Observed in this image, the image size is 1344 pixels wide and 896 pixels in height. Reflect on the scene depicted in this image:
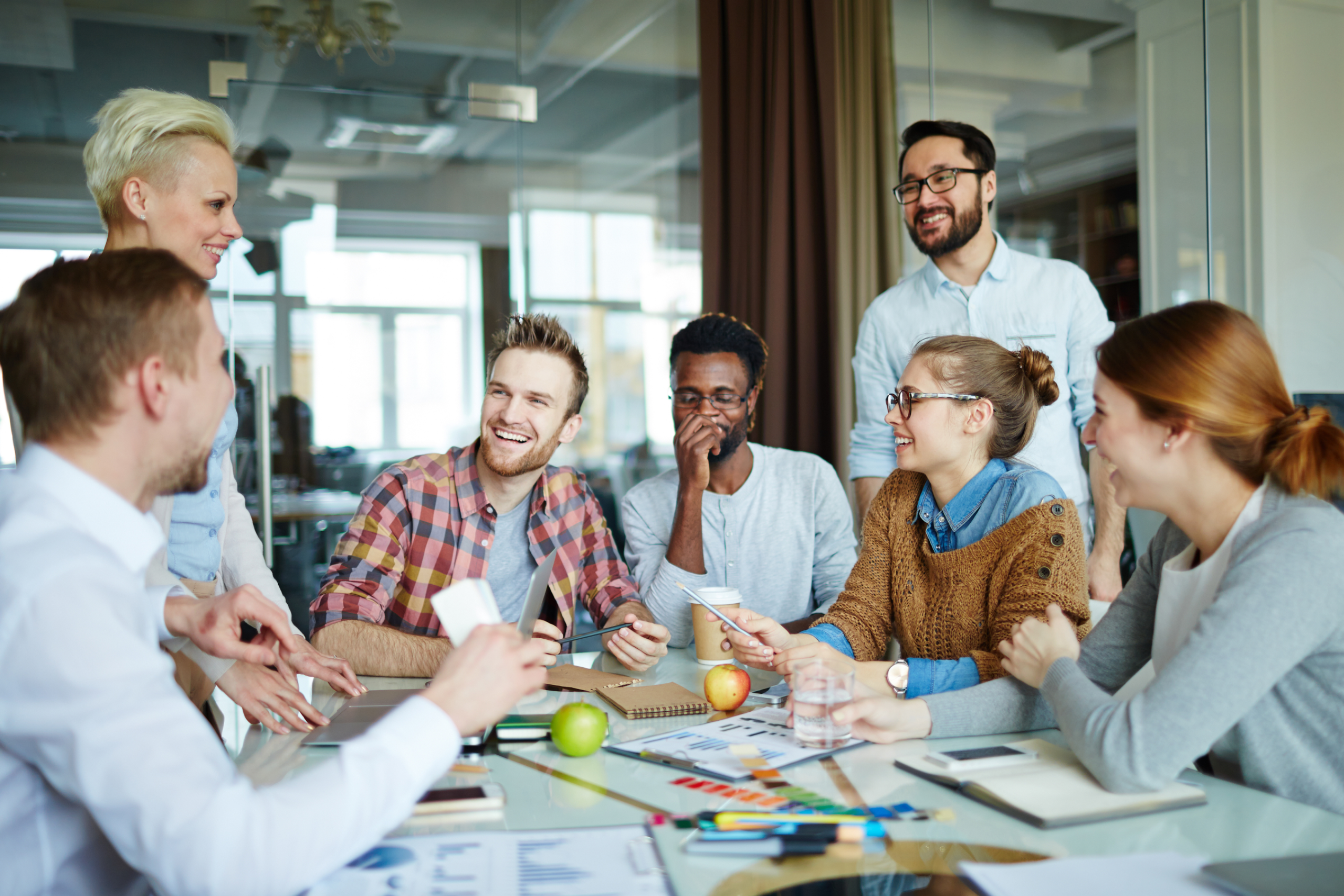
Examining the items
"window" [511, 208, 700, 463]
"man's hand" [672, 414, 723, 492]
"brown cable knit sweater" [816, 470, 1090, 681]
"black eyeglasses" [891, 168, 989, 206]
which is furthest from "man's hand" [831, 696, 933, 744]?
"window" [511, 208, 700, 463]

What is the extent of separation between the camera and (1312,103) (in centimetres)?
310

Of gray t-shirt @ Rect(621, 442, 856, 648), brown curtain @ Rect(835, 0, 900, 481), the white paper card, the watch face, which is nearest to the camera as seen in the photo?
the white paper card

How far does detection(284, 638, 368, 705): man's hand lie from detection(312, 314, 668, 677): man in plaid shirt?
387mm

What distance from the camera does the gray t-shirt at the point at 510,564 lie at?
88.0 inches

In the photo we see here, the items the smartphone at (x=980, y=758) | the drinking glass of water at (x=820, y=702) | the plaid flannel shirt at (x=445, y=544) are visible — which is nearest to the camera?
the smartphone at (x=980, y=758)

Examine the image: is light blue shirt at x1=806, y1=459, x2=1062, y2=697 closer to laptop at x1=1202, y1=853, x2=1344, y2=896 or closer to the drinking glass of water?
the drinking glass of water

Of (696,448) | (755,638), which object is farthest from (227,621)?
(696,448)

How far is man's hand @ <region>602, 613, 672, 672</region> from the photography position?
1.80 m

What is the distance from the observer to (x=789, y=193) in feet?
12.2

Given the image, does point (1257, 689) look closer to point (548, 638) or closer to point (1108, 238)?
point (548, 638)

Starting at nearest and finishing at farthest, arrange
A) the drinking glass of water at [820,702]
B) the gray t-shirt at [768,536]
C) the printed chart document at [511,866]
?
1. the printed chart document at [511,866]
2. the drinking glass of water at [820,702]
3. the gray t-shirt at [768,536]

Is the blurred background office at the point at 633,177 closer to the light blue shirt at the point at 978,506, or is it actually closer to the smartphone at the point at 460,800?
the light blue shirt at the point at 978,506

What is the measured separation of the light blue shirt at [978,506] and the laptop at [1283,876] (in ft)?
2.21

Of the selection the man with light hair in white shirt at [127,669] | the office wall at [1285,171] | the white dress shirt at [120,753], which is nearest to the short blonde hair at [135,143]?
the man with light hair in white shirt at [127,669]
